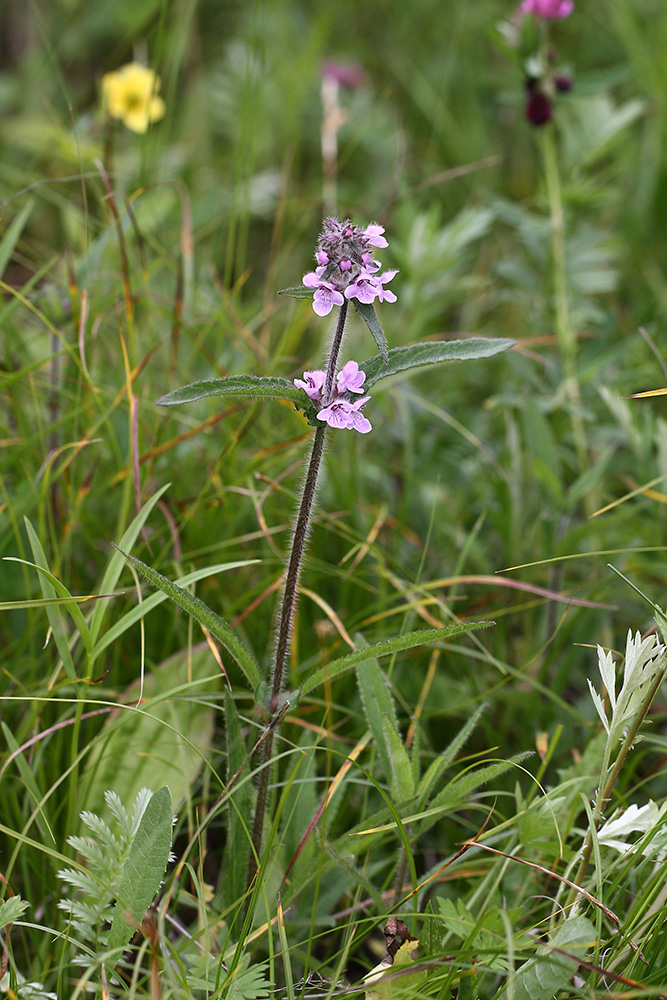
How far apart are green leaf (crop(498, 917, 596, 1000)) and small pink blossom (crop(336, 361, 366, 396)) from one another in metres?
0.74

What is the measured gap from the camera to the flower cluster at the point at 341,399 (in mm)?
1084

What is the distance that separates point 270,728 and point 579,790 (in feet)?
1.88

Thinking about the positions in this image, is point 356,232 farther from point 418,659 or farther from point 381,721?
point 418,659

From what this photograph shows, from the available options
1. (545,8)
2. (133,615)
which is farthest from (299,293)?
(545,8)

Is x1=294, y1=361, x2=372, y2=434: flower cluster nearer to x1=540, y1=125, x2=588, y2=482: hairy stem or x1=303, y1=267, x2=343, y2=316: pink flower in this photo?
x1=303, y1=267, x2=343, y2=316: pink flower

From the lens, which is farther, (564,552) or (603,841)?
(564,552)

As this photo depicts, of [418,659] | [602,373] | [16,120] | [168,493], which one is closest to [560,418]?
[602,373]

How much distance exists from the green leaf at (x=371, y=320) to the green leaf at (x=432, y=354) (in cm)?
5

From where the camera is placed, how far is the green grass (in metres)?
1.22

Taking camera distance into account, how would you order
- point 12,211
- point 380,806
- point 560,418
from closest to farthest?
1. point 380,806
2. point 560,418
3. point 12,211

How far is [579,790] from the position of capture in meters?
1.40

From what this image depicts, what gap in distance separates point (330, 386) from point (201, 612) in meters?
0.34

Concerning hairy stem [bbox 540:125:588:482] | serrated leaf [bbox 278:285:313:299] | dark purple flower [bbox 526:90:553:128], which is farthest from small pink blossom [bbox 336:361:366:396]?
dark purple flower [bbox 526:90:553:128]

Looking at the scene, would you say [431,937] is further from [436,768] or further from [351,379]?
[351,379]
